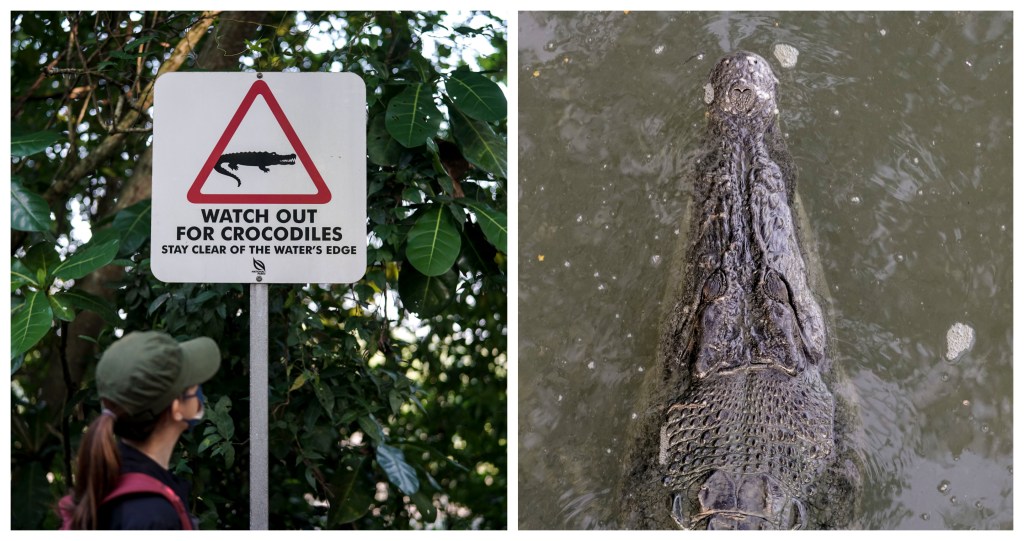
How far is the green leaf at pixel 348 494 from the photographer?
2691 millimetres

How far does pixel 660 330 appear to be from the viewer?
7.56ft

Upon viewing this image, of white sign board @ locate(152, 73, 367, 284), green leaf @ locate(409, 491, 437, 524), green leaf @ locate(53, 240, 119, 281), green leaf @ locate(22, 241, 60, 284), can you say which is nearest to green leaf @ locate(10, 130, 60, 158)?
green leaf @ locate(22, 241, 60, 284)

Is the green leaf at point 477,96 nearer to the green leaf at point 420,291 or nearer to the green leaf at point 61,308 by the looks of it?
the green leaf at point 420,291

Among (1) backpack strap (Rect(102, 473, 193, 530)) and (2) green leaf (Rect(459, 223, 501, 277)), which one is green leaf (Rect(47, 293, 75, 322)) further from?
(2) green leaf (Rect(459, 223, 501, 277))

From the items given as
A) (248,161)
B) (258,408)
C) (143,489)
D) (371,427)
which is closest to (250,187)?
(248,161)

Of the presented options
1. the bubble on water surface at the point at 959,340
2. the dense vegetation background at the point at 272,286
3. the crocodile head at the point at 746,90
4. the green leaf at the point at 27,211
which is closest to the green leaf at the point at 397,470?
the dense vegetation background at the point at 272,286

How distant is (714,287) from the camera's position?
226 cm

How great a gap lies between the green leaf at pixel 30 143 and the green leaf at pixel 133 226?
0.29 meters

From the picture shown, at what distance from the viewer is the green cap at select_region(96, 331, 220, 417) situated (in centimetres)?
148

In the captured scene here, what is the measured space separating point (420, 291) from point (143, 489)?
1090 millimetres

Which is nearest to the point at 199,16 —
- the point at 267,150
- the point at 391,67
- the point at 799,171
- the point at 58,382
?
the point at 391,67

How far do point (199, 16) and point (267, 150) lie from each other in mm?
1232

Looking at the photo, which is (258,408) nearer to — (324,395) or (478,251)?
(324,395)

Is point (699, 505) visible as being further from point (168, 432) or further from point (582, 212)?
point (168, 432)
